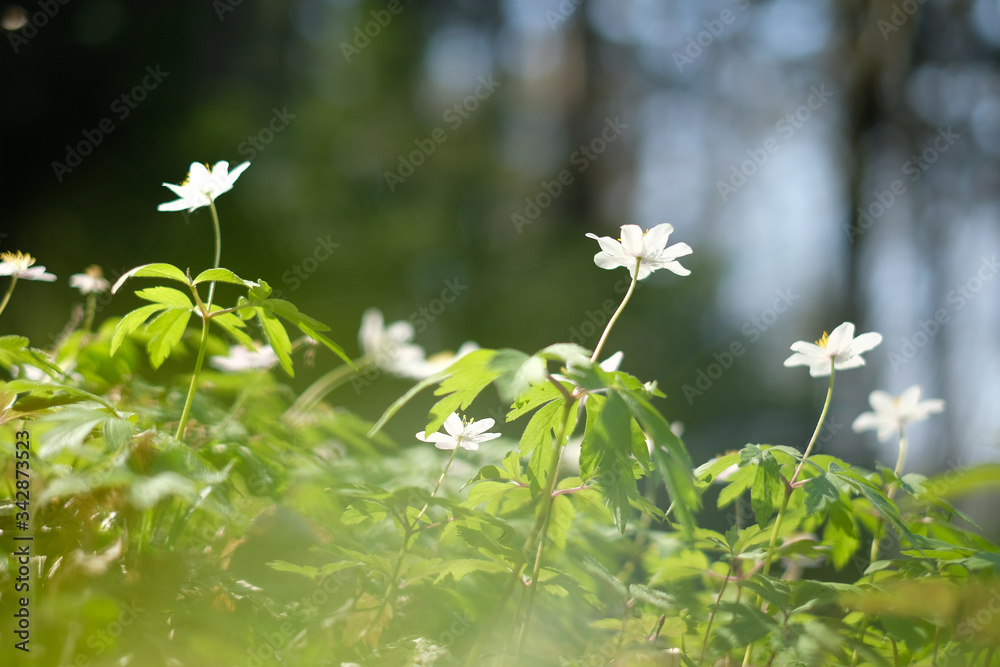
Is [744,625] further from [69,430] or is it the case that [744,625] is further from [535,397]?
[69,430]

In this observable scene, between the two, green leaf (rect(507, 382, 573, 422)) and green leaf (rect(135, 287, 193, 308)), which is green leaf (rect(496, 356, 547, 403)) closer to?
green leaf (rect(507, 382, 573, 422))

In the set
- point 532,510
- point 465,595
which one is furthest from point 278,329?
point 532,510

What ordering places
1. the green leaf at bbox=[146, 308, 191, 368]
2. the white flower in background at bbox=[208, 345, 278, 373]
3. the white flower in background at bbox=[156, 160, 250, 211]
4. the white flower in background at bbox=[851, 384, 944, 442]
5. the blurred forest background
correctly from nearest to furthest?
the green leaf at bbox=[146, 308, 191, 368]
the white flower in background at bbox=[156, 160, 250, 211]
the white flower in background at bbox=[851, 384, 944, 442]
the white flower in background at bbox=[208, 345, 278, 373]
the blurred forest background

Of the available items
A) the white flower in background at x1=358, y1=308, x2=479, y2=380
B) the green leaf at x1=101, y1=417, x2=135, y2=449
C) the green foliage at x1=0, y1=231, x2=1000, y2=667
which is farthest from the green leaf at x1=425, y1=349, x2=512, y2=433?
the white flower in background at x1=358, y1=308, x2=479, y2=380

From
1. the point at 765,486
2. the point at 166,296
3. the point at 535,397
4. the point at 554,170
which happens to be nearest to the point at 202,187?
the point at 166,296

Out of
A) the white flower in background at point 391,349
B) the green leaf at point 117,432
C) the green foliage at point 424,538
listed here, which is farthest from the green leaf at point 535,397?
the white flower in background at point 391,349

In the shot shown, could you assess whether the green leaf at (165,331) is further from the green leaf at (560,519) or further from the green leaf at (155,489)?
the green leaf at (560,519)
